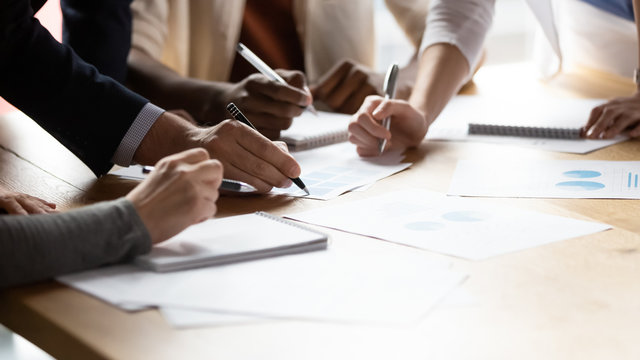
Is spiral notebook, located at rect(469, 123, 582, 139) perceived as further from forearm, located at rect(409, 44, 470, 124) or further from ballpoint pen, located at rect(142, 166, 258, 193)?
ballpoint pen, located at rect(142, 166, 258, 193)

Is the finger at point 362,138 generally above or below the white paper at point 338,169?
above

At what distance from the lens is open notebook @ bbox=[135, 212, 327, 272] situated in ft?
2.24

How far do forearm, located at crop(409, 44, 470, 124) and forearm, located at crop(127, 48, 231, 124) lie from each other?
0.41 meters

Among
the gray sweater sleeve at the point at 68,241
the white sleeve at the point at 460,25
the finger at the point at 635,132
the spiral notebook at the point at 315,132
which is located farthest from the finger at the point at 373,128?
the gray sweater sleeve at the point at 68,241

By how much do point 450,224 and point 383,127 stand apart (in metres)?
0.44

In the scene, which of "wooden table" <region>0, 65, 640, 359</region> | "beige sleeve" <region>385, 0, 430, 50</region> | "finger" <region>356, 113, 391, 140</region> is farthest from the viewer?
"beige sleeve" <region>385, 0, 430, 50</region>

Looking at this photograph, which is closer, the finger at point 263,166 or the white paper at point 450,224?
the white paper at point 450,224

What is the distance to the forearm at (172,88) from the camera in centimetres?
149

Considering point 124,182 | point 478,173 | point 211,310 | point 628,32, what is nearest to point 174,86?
point 124,182

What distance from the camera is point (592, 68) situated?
2178 mm

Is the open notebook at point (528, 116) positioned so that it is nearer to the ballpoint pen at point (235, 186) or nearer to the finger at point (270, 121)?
the finger at point (270, 121)

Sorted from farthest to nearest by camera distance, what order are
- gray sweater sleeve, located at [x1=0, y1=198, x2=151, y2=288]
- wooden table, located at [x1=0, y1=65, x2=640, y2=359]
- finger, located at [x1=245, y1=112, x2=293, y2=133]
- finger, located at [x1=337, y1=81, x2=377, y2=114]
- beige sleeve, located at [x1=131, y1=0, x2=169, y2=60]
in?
beige sleeve, located at [x1=131, y1=0, x2=169, y2=60] → finger, located at [x1=337, y1=81, x2=377, y2=114] → finger, located at [x1=245, y1=112, x2=293, y2=133] → gray sweater sleeve, located at [x1=0, y1=198, x2=151, y2=288] → wooden table, located at [x1=0, y1=65, x2=640, y2=359]

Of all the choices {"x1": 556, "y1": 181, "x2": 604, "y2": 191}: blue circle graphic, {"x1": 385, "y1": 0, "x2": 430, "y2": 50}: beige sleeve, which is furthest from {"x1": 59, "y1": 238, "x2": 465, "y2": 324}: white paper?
{"x1": 385, "y1": 0, "x2": 430, "y2": 50}: beige sleeve

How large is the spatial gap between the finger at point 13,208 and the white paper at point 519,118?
839 mm
